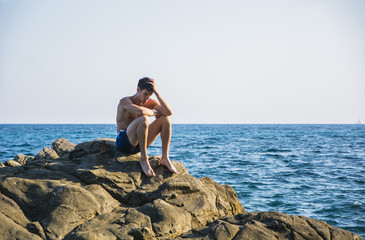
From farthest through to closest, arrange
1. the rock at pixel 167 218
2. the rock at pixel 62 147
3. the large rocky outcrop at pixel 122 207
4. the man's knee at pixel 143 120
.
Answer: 1. the rock at pixel 62 147
2. the man's knee at pixel 143 120
3. the rock at pixel 167 218
4. the large rocky outcrop at pixel 122 207

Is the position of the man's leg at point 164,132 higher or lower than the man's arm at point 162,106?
lower

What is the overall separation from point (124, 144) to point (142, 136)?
0.51m

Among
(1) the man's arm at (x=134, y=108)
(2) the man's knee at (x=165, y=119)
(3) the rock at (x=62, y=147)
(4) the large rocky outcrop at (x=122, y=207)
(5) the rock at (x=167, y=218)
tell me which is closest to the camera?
(4) the large rocky outcrop at (x=122, y=207)

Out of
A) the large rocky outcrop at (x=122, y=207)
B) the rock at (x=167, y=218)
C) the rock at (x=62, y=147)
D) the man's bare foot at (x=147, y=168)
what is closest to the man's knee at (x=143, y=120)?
the man's bare foot at (x=147, y=168)

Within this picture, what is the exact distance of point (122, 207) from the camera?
5.50 meters

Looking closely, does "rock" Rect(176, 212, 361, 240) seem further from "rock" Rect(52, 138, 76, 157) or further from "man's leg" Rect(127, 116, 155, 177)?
"rock" Rect(52, 138, 76, 157)

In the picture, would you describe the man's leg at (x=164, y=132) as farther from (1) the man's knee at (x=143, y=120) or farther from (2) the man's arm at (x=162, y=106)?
(1) the man's knee at (x=143, y=120)

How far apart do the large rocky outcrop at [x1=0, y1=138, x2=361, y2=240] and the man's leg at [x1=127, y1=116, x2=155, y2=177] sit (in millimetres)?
161

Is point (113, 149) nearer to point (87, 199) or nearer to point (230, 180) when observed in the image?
point (87, 199)

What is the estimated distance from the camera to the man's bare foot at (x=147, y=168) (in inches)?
245

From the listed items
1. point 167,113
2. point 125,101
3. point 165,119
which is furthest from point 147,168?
point 125,101

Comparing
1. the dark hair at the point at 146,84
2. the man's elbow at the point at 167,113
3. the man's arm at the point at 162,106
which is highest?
the dark hair at the point at 146,84

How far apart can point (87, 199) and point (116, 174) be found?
1005 mm

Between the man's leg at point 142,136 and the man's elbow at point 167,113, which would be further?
the man's elbow at point 167,113
